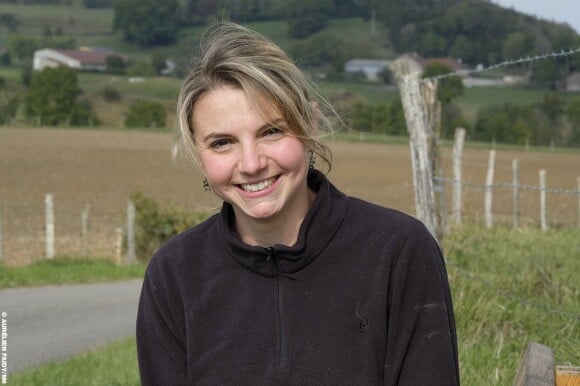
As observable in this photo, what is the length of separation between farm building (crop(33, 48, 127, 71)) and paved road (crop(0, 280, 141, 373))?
94120mm

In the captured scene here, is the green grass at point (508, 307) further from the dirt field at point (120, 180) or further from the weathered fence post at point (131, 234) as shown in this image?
the weathered fence post at point (131, 234)

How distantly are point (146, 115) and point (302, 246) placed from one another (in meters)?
77.0

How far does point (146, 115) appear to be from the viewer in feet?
258

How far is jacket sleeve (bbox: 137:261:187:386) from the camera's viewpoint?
269cm

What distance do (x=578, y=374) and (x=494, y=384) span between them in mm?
1930

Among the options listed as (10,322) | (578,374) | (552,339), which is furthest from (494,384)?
(10,322)

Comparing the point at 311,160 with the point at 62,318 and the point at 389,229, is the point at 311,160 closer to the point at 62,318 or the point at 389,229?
the point at 389,229

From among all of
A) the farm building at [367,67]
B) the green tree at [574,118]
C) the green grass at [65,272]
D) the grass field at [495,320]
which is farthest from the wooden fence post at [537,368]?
the farm building at [367,67]

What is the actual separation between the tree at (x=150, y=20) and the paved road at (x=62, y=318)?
317ft

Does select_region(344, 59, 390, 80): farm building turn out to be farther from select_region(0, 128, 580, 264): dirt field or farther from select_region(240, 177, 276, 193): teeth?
select_region(240, 177, 276, 193): teeth

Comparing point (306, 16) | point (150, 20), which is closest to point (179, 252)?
point (306, 16)

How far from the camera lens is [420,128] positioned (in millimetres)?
7035

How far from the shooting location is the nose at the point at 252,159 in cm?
253

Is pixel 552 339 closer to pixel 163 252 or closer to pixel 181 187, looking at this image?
pixel 163 252
